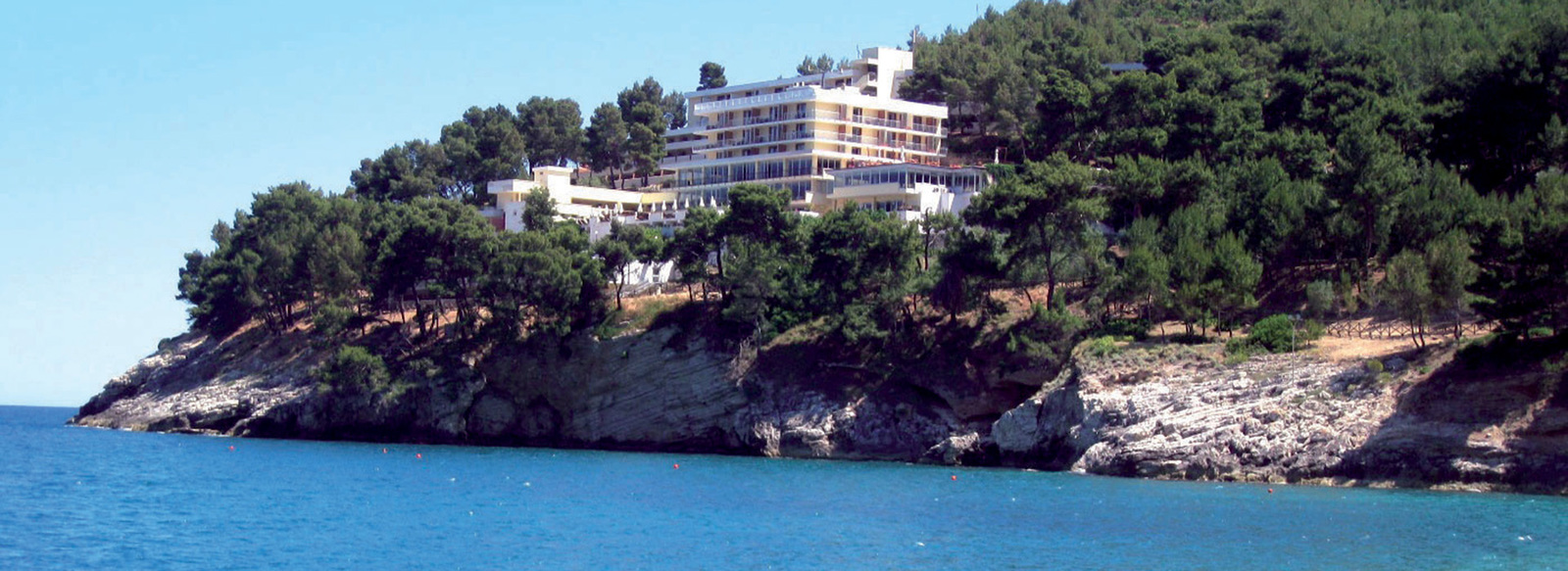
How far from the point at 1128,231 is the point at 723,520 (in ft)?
119

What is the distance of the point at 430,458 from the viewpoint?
65188 mm

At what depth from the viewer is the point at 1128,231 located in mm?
71250

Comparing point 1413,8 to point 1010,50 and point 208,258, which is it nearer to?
point 1010,50

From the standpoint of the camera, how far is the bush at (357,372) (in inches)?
3071

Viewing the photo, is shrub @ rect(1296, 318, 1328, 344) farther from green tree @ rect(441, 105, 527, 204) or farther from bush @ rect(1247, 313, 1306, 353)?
green tree @ rect(441, 105, 527, 204)

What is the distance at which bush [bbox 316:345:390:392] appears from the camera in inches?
3071

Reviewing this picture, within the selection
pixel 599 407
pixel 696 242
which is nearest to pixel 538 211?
pixel 696 242

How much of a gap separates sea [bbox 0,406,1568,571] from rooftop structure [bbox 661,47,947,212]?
41.3 m

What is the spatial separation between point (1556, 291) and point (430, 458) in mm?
44265

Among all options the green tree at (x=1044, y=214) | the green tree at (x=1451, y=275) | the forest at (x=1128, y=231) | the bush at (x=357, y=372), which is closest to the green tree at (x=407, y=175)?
the forest at (x=1128, y=231)

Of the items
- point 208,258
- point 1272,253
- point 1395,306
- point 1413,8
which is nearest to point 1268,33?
point 1413,8

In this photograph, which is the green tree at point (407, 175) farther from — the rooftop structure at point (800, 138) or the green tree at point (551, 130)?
the rooftop structure at point (800, 138)

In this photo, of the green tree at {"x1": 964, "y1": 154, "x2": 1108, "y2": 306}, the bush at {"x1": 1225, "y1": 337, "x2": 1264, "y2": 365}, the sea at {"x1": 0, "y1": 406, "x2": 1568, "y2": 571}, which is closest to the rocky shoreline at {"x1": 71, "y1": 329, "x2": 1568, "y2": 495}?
the bush at {"x1": 1225, "y1": 337, "x2": 1264, "y2": 365}

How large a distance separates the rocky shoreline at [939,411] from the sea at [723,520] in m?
2.01
